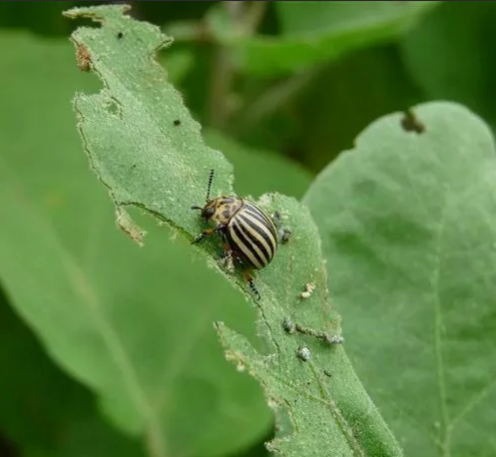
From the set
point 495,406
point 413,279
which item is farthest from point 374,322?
point 495,406

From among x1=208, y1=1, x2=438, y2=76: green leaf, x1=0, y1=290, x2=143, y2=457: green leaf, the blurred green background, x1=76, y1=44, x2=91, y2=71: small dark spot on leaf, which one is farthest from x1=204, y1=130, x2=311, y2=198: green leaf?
x1=76, y1=44, x2=91, y2=71: small dark spot on leaf

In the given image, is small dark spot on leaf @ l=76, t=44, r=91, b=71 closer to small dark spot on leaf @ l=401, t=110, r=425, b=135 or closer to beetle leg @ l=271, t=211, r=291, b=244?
beetle leg @ l=271, t=211, r=291, b=244

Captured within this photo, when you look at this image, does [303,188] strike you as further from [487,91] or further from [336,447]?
[336,447]

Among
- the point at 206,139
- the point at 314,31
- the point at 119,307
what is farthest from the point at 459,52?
the point at 119,307

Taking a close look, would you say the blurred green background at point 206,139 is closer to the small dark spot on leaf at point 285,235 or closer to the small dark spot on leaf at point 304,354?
the small dark spot on leaf at point 285,235

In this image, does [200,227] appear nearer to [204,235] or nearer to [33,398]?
[204,235]

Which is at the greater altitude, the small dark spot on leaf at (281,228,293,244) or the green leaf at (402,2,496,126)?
the green leaf at (402,2,496,126)

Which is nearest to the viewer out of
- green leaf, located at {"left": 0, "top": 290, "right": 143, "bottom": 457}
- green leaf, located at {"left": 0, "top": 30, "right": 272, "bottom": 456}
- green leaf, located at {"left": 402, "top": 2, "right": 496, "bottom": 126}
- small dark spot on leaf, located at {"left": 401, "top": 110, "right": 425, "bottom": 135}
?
small dark spot on leaf, located at {"left": 401, "top": 110, "right": 425, "bottom": 135}

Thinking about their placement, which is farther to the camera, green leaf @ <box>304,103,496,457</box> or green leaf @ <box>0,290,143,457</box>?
green leaf @ <box>0,290,143,457</box>
